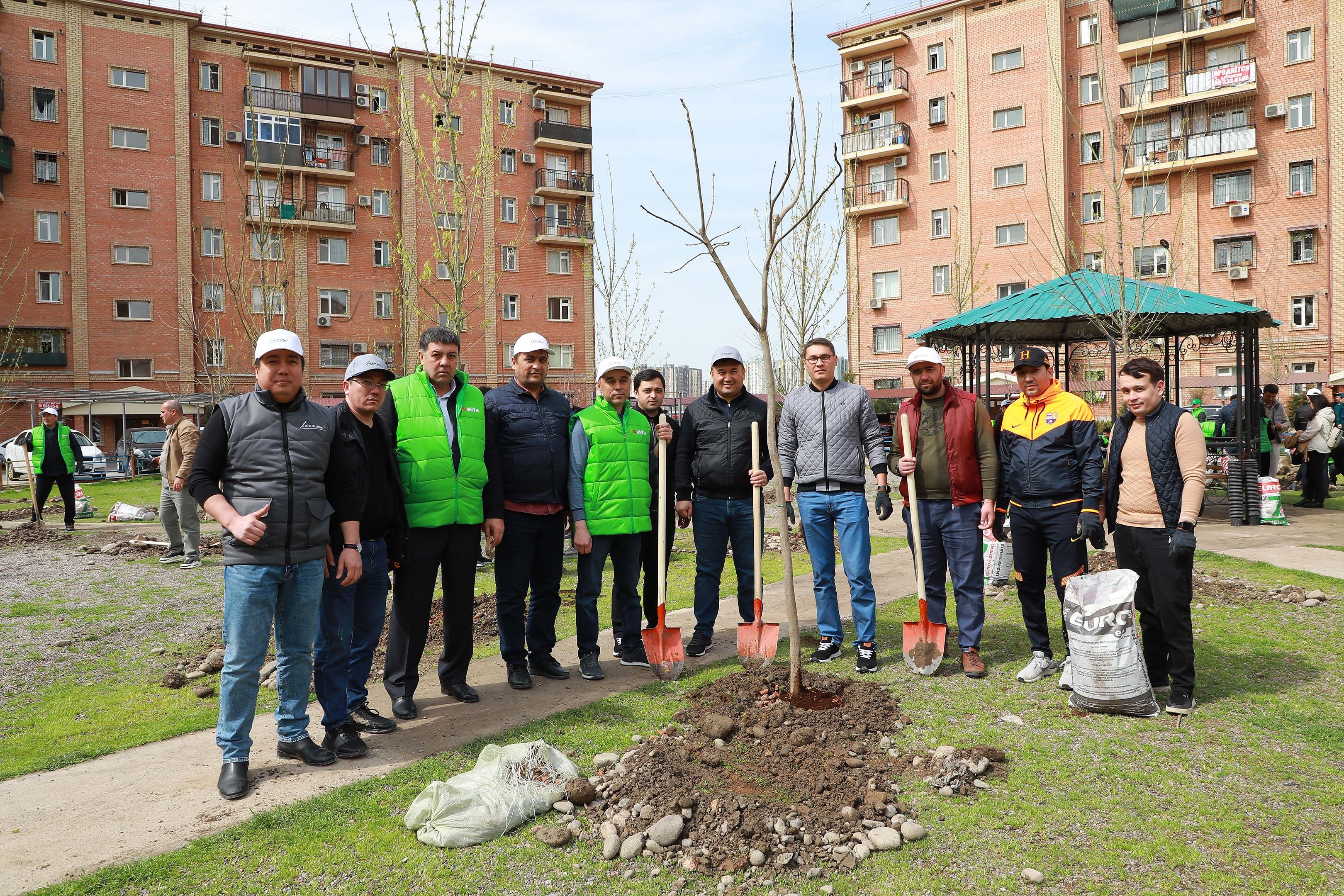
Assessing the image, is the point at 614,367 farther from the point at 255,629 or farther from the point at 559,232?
the point at 559,232

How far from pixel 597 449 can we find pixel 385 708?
208 centimetres

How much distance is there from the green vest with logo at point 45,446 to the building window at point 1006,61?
35.7 m

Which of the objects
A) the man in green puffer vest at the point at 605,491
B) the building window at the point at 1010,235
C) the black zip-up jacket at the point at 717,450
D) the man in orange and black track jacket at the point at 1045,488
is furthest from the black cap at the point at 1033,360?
the building window at the point at 1010,235

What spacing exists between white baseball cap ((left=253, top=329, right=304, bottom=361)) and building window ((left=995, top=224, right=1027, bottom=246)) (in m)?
35.3

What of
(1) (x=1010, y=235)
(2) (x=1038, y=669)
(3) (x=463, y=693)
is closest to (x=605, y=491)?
(3) (x=463, y=693)

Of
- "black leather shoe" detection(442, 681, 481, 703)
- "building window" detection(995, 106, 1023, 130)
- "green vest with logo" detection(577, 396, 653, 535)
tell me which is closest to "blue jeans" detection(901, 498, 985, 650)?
"green vest with logo" detection(577, 396, 653, 535)

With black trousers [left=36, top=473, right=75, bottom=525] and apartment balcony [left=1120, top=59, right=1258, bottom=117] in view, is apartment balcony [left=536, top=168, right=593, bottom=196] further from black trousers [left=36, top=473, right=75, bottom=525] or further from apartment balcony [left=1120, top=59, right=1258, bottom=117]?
black trousers [left=36, top=473, right=75, bottom=525]

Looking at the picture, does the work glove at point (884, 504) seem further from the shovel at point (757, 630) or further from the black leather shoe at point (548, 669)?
the black leather shoe at point (548, 669)

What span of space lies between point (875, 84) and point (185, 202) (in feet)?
100

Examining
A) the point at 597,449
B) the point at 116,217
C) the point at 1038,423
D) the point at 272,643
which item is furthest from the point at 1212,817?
the point at 116,217

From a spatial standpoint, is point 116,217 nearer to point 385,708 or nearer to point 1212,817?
point 385,708

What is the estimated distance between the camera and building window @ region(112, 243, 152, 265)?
3262 centimetres

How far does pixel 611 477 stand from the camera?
5617mm

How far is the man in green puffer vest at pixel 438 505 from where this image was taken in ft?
15.6
